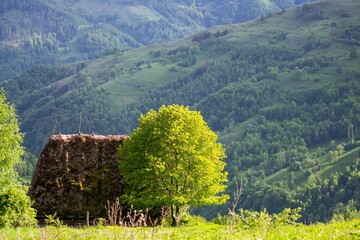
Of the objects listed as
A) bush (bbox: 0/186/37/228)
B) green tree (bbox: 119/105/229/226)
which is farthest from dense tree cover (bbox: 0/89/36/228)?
green tree (bbox: 119/105/229/226)

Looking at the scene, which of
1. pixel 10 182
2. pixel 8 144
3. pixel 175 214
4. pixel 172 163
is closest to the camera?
pixel 172 163

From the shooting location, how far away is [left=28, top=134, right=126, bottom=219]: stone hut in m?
54.2

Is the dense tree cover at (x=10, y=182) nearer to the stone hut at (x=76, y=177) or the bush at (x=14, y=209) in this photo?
the bush at (x=14, y=209)

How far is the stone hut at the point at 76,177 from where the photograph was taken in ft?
178

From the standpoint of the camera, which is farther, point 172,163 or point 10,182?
point 10,182

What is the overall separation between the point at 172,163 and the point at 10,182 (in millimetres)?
16896

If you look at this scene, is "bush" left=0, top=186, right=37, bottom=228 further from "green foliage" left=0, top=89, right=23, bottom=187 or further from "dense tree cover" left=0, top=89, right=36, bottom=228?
"green foliage" left=0, top=89, right=23, bottom=187

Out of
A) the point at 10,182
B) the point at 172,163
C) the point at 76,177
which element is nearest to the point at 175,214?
the point at 172,163

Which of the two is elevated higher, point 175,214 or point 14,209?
point 14,209

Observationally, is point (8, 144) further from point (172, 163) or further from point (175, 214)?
point (175, 214)

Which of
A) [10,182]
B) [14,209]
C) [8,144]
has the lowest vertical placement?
[10,182]

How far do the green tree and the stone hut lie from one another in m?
4.14

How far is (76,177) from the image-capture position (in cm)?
5506

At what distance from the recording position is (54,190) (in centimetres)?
5447
